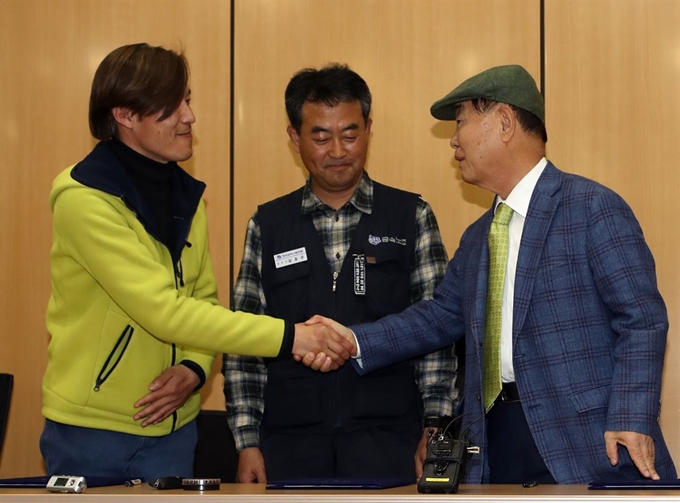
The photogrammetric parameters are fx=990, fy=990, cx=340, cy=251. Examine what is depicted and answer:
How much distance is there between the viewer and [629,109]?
13.4 feet

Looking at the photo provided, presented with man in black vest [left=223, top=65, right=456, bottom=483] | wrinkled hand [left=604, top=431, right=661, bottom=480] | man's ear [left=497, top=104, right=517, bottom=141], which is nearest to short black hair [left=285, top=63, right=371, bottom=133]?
man in black vest [left=223, top=65, right=456, bottom=483]

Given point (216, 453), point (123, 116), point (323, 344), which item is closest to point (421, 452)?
point (323, 344)

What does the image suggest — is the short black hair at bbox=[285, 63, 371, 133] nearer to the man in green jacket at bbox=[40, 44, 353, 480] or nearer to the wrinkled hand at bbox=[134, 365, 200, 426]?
the man in green jacket at bbox=[40, 44, 353, 480]

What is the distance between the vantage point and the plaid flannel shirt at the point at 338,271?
10.9ft

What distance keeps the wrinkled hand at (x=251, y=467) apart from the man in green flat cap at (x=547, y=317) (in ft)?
→ 2.62

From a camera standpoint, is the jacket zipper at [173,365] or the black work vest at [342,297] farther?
the black work vest at [342,297]

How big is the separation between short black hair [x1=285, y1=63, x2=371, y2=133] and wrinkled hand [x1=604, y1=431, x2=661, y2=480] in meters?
1.52

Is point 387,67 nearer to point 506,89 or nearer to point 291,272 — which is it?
point 291,272

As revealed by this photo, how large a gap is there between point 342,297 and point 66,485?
143 cm

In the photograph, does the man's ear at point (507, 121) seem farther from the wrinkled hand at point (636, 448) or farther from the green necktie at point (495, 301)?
the wrinkled hand at point (636, 448)

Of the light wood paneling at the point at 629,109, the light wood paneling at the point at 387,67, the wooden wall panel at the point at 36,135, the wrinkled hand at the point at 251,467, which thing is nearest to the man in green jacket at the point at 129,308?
the wrinkled hand at the point at 251,467

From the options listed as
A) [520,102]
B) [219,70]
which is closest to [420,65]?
[219,70]

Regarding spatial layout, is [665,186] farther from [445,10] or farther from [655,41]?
[445,10]

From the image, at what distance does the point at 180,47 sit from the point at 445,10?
45.9 inches
